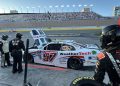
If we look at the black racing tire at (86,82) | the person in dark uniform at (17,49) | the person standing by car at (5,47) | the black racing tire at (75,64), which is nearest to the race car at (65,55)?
the black racing tire at (75,64)

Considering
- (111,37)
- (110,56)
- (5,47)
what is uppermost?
(111,37)

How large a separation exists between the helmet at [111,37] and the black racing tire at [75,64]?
8984mm

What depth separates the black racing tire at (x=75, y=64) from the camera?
12266 millimetres

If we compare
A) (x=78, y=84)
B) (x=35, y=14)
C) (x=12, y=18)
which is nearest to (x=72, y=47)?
(x=78, y=84)

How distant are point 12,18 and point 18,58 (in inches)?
2122

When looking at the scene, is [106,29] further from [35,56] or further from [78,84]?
[35,56]

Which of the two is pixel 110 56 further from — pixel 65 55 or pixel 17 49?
pixel 65 55

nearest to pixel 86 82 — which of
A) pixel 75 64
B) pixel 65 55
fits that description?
pixel 75 64

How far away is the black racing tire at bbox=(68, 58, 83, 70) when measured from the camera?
12.3m

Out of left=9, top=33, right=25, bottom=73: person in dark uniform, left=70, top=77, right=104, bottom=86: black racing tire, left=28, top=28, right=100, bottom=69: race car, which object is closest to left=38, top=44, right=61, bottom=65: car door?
left=28, top=28, right=100, bottom=69: race car

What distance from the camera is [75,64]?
12.4 metres

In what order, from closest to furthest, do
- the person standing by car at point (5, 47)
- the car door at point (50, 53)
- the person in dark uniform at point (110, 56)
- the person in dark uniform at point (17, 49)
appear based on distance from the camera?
the person in dark uniform at point (110, 56) < the person in dark uniform at point (17, 49) < the person standing by car at point (5, 47) < the car door at point (50, 53)

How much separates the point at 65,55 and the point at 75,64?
664 mm

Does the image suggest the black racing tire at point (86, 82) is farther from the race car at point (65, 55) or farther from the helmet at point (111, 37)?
the race car at point (65, 55)
